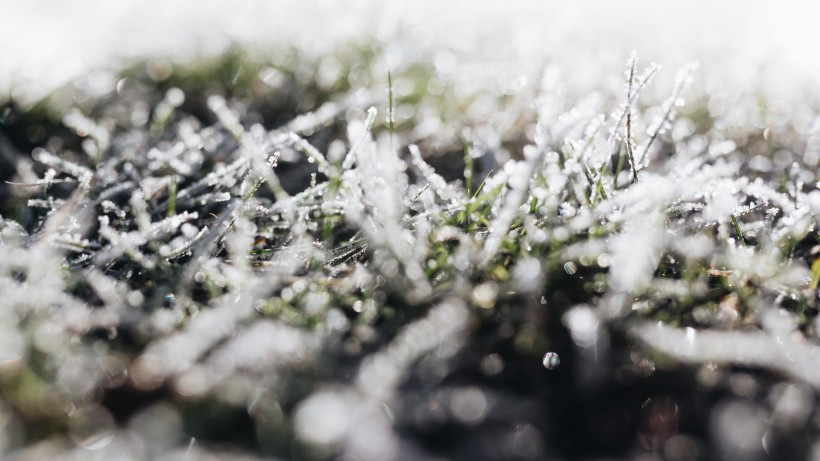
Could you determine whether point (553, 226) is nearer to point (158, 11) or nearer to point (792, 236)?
point (792, 236)

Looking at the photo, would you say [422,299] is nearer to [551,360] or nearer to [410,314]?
[410,314]

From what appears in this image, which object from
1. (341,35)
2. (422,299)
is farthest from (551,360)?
(341,35)

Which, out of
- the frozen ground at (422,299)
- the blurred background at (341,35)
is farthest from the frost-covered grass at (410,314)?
the blurred background at (341,35)

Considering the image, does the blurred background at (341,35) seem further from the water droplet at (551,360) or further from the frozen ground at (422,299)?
the water droplet at (551,360)

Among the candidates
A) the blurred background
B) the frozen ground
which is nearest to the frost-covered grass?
the frozen ground

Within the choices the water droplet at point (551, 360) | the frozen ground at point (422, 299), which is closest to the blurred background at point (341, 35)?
the frozen ground at point (422, 299)

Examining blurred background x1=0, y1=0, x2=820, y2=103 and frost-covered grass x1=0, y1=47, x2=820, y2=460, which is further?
blurred background x1=0, y1=0, x2=820, y2=103

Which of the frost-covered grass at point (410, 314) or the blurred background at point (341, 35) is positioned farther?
the blurred background at point (341, 35)

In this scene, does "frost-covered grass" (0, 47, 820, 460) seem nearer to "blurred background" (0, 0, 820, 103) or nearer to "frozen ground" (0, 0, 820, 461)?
"frozen ground" (0, 0, 820, 461)
